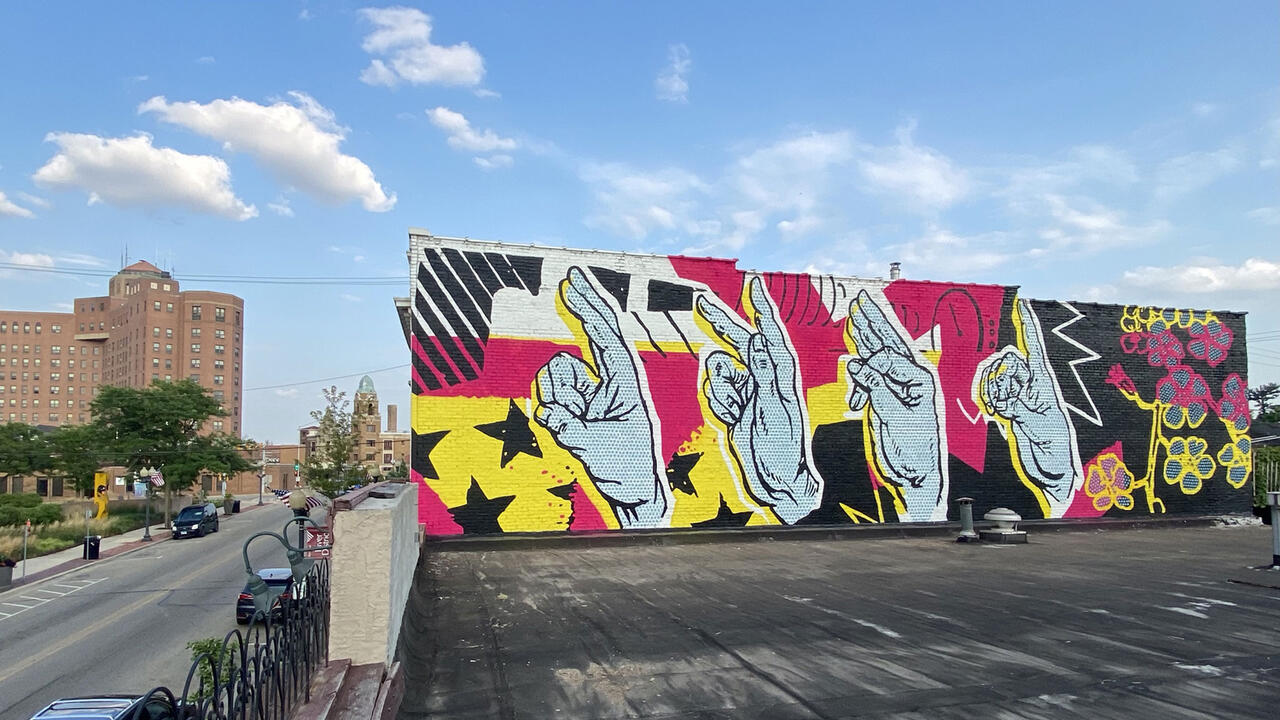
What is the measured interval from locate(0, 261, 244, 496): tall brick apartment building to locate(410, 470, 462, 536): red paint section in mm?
132882

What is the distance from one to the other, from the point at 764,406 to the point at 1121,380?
12210 millimetres

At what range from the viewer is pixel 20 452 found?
45.5m

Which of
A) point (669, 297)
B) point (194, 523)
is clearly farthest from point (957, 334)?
point (194, 523)

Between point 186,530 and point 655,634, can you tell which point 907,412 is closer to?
point 655,634

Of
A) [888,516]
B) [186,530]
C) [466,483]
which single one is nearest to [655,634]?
[466,483]

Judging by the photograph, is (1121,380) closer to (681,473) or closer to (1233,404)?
(1233,404)

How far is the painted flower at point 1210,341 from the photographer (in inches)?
944

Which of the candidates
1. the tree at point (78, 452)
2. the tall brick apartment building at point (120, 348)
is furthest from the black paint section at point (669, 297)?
the tall brick apartment building at point (120, 348)

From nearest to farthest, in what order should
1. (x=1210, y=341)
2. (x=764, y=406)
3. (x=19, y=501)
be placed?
(x=764, y=406) → (x=1210, y=341) → (x=19, y=501)

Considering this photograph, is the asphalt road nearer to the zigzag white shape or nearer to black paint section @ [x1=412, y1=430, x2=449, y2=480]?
black paint section @ [x1=412, y1=430, x2=449, y2=480]

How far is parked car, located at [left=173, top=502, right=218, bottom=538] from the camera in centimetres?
3956

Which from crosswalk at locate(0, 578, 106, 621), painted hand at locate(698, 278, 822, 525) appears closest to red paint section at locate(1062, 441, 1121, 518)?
painted hand at locate(698, 278, 822, 525)

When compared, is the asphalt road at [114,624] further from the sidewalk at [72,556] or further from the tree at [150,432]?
the tree at [150,432]

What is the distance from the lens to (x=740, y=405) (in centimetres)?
1944
